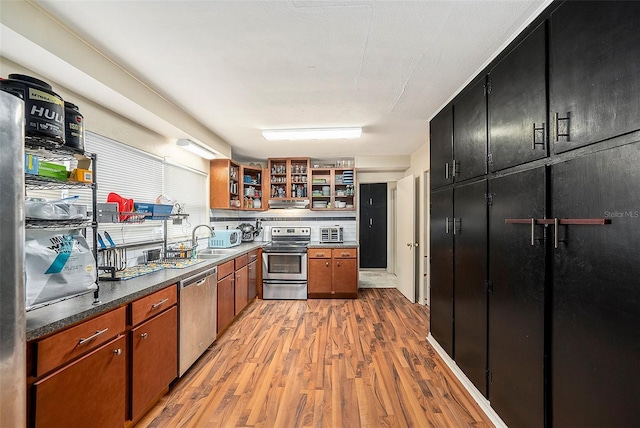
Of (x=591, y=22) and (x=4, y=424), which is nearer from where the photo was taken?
(x=4, y=424)

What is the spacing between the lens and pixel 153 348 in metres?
A: 1.92

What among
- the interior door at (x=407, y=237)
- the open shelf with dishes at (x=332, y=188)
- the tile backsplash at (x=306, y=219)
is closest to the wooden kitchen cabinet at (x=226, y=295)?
the tile backsplash at (x=306, y=219)

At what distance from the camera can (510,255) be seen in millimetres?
1690

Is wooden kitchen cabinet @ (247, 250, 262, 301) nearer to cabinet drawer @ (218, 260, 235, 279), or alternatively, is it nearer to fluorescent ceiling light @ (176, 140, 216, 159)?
cabinet drawer @ (218, 260, 235, 279)

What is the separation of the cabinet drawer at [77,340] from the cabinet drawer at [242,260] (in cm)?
199

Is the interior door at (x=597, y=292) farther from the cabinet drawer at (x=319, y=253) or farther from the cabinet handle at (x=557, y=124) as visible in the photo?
the cabinet drawer at (x=319, y=253)

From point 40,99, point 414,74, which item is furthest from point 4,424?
point 414,74

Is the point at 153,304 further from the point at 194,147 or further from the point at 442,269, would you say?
the point at 442,269

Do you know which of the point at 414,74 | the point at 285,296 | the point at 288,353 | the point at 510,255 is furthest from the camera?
the point at 285,296

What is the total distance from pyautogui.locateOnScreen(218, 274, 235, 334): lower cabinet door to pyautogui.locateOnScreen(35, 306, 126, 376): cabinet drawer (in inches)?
56.6

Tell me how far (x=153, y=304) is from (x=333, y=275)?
3094mm

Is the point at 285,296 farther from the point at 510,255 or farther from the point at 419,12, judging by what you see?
the point at 419,12

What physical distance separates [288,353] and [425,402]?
1.34 m

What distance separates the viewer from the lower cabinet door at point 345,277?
15.2ft
